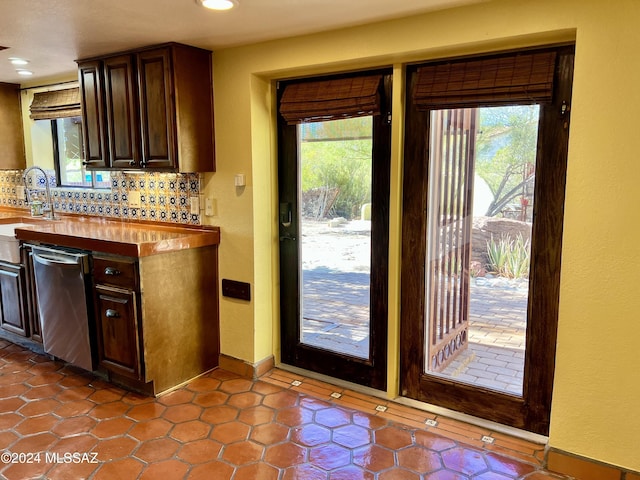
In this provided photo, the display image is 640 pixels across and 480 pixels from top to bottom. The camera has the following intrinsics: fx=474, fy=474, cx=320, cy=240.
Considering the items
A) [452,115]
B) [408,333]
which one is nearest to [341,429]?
[408,333]

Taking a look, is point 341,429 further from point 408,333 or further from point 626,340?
point 626,340

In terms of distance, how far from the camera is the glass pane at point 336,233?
2.96m

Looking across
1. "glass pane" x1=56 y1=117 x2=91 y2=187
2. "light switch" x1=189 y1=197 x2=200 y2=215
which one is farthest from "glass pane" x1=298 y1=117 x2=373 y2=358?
"glass pane" x1=56 y1=117 x2=91 y2=187

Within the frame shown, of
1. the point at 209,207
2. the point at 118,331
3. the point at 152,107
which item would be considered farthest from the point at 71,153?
the point at 118,331

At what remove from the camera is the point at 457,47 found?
2.37m

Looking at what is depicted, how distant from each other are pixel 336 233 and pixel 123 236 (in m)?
1.39

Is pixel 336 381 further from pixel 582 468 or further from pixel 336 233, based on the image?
pixel 582 468

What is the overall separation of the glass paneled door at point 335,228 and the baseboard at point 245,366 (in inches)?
5.7

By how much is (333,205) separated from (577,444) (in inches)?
72.9

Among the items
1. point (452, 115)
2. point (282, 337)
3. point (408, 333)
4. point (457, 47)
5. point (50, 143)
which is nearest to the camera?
point (457, 47)

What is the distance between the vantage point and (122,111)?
325 centimetres

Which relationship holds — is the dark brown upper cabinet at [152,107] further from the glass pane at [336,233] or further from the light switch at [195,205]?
the glass pane at [336,233]

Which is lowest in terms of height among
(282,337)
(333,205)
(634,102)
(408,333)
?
(282,337)


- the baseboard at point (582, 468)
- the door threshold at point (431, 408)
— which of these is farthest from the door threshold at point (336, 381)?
the baseboard at point (582, 468)
